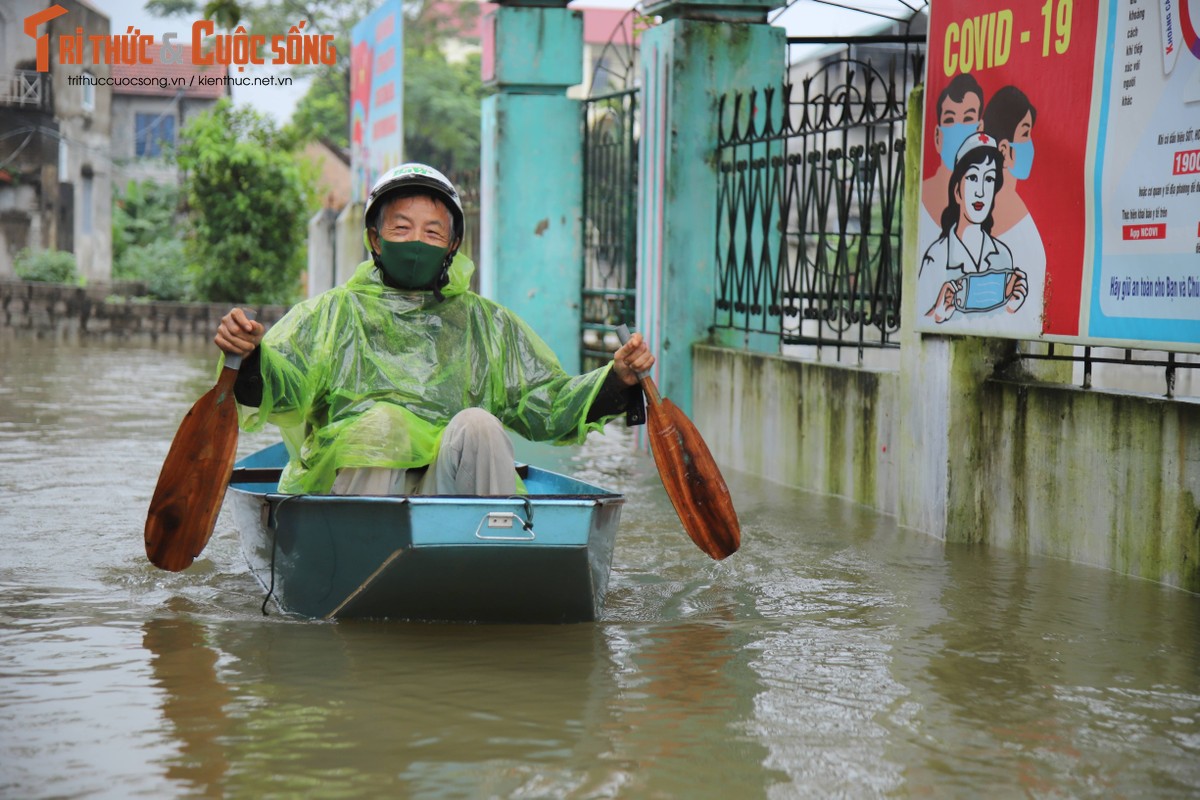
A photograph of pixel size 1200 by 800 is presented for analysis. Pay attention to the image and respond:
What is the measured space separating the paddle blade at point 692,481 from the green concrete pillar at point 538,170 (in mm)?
7885

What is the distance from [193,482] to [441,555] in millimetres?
998

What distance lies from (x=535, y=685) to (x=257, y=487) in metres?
2.38

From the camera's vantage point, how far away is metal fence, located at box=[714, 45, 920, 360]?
8250mm

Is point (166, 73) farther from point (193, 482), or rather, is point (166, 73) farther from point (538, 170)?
point (193, 482)

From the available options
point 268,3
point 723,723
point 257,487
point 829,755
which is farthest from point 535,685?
point 268,3

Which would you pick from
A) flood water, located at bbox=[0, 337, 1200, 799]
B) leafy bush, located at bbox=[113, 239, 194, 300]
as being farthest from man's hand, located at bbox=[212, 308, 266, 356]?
leafy bush, located at bbox=[113, 239, 194, 300]

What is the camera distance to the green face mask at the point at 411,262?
5668 mm

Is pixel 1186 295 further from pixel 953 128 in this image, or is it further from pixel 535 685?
pixel 535 685

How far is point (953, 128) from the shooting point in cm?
713

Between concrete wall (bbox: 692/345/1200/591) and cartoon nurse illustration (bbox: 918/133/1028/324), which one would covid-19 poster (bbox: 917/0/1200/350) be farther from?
concrete wall (bbox: 692/345/1200/591)

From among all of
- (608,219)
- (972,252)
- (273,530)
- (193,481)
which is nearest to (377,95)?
(608,219)

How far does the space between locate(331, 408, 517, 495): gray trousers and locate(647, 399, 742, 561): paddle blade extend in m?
0.66

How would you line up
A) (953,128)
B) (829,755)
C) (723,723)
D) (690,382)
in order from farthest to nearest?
(690,382), (953,128), (723,723), (829,755)

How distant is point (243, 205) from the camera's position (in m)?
23.4
